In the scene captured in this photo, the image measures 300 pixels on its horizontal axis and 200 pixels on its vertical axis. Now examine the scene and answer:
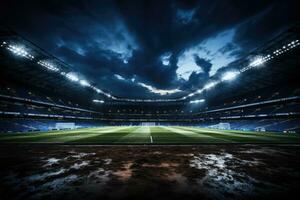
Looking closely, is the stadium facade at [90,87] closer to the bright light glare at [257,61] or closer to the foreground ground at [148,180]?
the bright light glare at [257,61]

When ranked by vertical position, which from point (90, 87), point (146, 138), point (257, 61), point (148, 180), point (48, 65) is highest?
point (90, 87)

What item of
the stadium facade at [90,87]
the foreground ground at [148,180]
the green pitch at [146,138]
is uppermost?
the stadium facade at [90,87]

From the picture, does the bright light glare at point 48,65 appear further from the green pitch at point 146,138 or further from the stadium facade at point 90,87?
the green pitch at point 146,138

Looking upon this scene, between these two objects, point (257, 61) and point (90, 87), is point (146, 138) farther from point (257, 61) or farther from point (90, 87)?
point (90, 87)

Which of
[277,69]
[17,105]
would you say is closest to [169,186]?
[277,69]

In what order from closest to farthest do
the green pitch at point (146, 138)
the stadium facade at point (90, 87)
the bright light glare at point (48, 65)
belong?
the green pitch at point (146, 138), the stadium facade at point (90, 87), the bright light glare at point (48, 65)

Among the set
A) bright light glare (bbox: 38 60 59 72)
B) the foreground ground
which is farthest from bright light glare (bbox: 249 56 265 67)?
bright light glare (bbox: 38 60 59 72)

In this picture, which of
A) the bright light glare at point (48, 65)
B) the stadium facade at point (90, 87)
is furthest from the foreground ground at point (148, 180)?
the bright light glare at point (48, 65)

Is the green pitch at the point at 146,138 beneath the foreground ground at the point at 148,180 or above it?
above

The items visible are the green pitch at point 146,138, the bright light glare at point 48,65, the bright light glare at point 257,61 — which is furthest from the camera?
the bright light glare at point 48,65

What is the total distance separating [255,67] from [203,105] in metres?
47.9

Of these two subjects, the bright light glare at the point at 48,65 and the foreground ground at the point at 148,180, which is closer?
the foreground ground at the point at 148,180

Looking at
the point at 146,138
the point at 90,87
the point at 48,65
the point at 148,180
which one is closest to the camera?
the point at 148,180

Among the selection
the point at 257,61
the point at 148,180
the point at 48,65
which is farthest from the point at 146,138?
the point at 48,65
